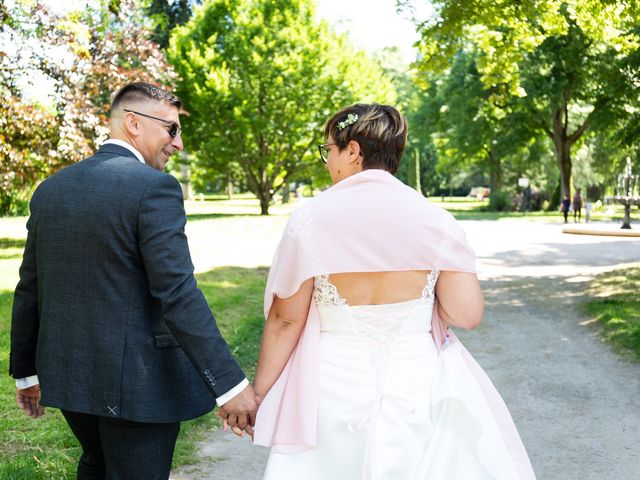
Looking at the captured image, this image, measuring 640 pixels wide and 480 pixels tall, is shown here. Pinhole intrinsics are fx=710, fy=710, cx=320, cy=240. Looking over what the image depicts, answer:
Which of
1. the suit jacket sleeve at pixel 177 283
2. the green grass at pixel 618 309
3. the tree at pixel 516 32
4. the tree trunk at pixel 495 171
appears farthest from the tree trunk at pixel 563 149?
the suit jacket sleeve at pixel 177 283

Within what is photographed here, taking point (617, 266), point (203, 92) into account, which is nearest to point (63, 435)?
point (617, 266)

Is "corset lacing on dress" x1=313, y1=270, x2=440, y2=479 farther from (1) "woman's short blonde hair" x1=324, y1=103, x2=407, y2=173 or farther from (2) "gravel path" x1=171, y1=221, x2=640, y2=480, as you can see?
(2) "gravel path" x1=171, y1=221, x2=640, y2=480

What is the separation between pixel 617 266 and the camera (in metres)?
14.6

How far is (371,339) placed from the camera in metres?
2.69

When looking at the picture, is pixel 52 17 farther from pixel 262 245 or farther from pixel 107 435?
pixel 107 435

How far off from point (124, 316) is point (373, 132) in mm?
1143

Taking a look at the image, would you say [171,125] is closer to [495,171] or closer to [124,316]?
[124,316]

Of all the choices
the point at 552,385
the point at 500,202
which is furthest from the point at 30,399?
the point at 500,202

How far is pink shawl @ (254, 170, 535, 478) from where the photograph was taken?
8.46 ft

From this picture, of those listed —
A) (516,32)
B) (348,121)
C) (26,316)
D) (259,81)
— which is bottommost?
(26,316)

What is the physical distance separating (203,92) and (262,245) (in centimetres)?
1287

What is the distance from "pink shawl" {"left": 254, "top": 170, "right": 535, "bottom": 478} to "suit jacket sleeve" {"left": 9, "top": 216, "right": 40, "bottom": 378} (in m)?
0.88

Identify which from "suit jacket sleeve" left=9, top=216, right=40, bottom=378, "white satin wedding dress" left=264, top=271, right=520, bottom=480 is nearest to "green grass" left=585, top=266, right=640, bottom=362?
"white satin wedding dress" left=264, top=271, right=520, bottom=480

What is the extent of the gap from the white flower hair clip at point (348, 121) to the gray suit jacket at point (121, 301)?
693 millimetres
